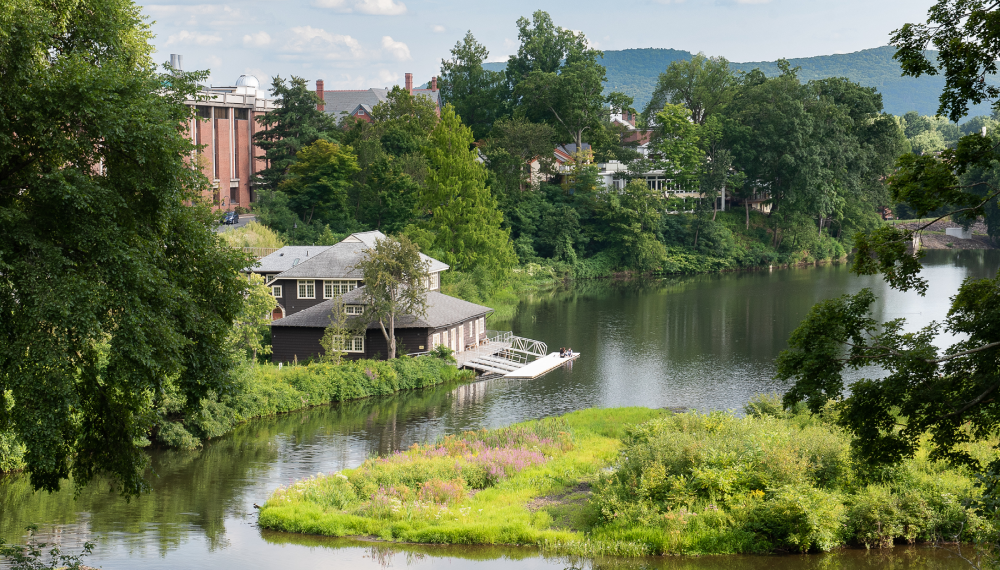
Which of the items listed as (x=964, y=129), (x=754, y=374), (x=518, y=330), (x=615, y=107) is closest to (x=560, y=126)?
(x=615, y=107)

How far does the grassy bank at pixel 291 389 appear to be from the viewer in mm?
33000

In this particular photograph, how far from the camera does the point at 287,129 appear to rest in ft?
267

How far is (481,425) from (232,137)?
5888cm

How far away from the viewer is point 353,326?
44.1m

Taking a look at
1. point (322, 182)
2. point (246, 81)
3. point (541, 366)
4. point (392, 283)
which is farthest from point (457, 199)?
point (246, 81)

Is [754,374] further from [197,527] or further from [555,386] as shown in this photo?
[197,527]

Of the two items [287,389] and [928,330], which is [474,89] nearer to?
[287,389]

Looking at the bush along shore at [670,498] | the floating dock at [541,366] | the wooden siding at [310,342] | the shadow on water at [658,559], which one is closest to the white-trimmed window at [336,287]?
the wooden siding at [310,342]

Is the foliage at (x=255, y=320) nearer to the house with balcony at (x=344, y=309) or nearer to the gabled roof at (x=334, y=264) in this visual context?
the house with balcony at (x=344, y=309)

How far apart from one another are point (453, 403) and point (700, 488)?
Result: 20174 millimetres

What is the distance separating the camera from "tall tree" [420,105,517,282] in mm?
65750

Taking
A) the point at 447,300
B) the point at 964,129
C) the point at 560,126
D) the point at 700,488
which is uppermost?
the point at 964,129

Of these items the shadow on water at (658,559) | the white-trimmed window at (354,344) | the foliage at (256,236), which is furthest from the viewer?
the foliage at (256,236)

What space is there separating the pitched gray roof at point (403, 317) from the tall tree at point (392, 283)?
59 cm
